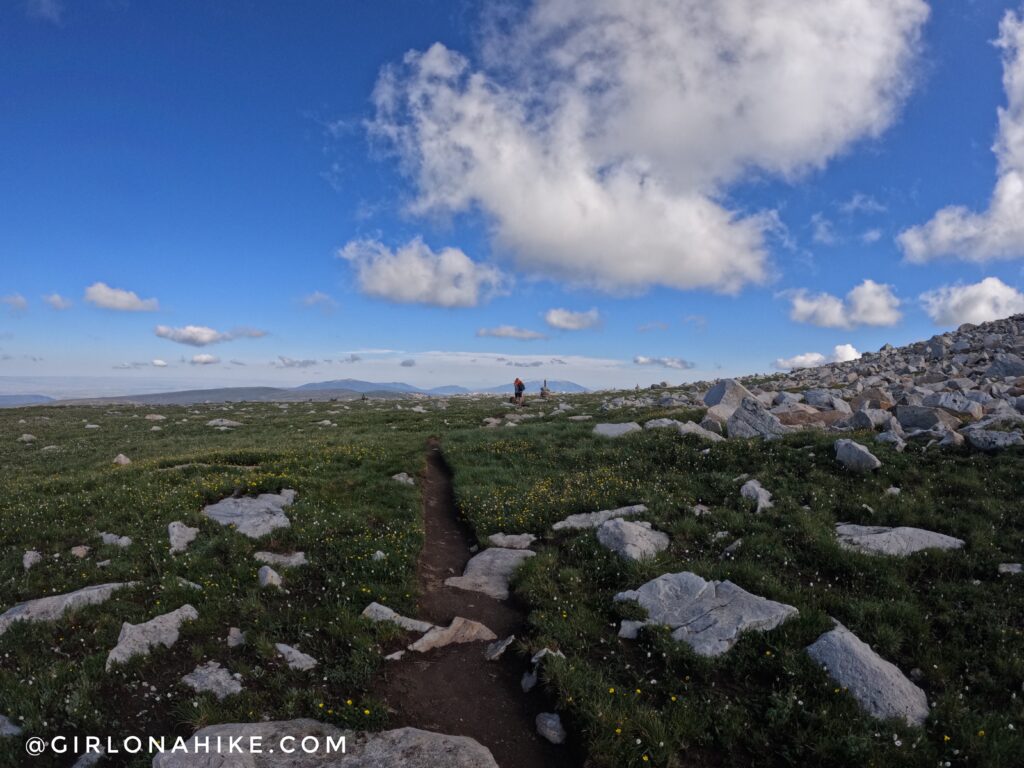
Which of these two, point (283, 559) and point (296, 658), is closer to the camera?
point (296, 658)

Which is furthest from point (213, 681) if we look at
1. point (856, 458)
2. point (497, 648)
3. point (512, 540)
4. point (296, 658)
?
point (856, 458)

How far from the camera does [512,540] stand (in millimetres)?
14234

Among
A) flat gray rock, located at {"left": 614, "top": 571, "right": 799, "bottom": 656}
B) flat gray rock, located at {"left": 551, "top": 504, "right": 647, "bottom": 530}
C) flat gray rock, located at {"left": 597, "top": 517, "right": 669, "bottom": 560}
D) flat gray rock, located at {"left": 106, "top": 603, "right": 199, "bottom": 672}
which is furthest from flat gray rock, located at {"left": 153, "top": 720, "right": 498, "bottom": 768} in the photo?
flat gray rock, located at {"left": 551, "top": 504, "right": 647, "bottom": 530}

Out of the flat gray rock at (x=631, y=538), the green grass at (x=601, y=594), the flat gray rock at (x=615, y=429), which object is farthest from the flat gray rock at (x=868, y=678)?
the flat gray rock at (x=615, y=429)

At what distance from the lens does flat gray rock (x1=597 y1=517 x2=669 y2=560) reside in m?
12.1

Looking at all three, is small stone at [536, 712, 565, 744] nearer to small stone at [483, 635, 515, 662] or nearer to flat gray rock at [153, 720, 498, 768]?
flat gray rock at [153, 720, 498, 768]

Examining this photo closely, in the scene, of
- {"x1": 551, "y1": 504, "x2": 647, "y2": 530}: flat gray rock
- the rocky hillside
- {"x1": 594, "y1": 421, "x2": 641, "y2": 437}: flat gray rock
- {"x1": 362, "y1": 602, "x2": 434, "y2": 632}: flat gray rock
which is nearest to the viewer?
{"x1": 362, "y1": 602, "x2": 434, "y2": 632}: flat gray rock

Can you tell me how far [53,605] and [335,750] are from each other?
725 cm

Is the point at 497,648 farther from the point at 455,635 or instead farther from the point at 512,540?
the point at 512,540

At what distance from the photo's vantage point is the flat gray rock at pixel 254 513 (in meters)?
13.9

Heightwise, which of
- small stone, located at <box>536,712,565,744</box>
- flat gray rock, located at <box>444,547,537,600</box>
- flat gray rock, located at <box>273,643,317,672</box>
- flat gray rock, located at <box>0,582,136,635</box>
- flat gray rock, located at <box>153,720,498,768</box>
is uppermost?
flat gray rock, located at <box>0,582,136,635</box>

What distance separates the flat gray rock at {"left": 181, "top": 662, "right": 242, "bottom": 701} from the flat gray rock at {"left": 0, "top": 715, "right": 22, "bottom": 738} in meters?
1.95

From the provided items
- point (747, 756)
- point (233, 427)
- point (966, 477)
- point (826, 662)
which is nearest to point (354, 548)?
point (747, 756)

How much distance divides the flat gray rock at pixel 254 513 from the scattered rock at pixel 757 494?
12974 millimetres
